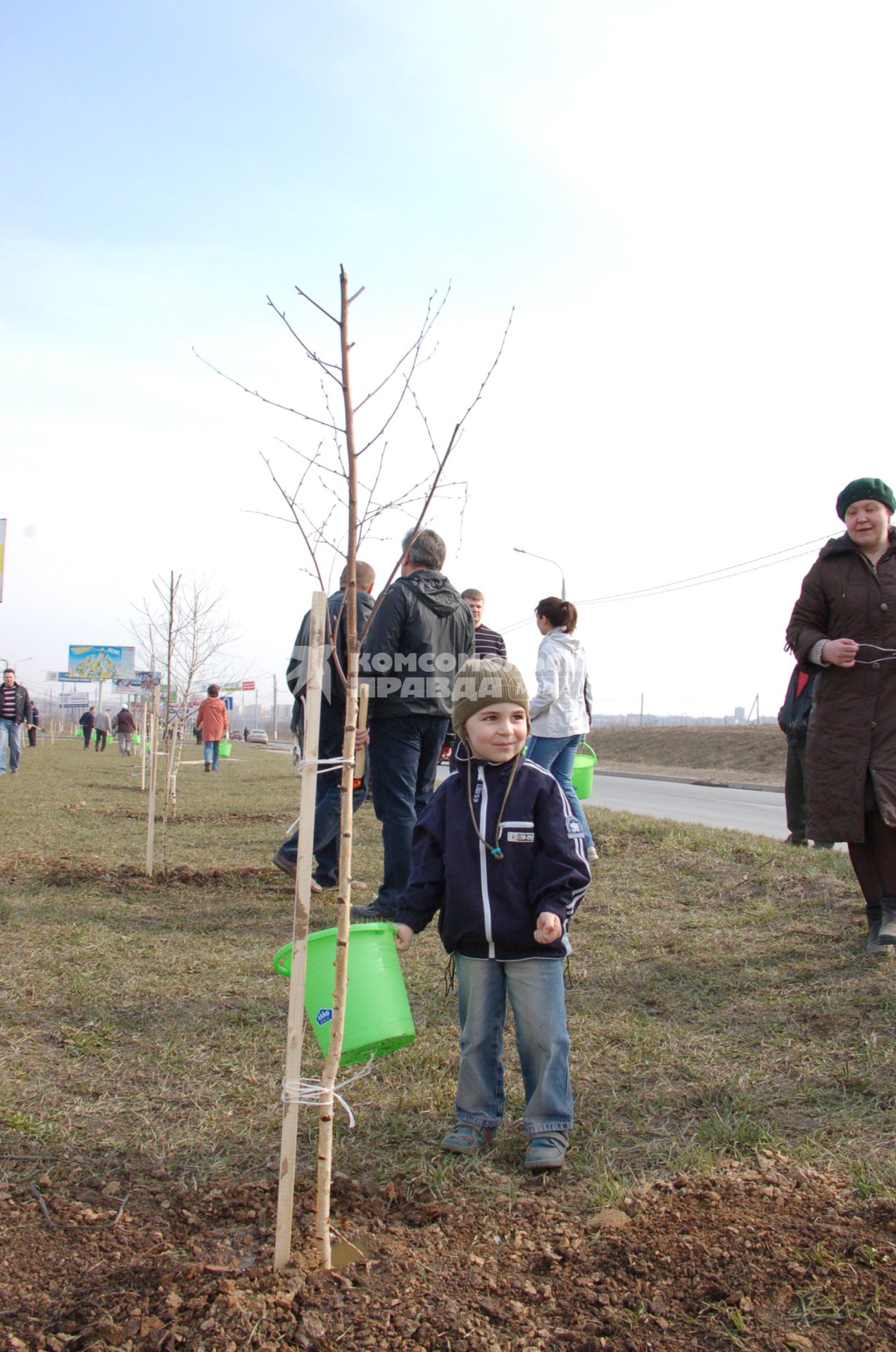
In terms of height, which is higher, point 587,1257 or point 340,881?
point 340,881

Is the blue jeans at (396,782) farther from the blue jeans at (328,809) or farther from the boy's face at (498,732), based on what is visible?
the boy's face at (498,732)

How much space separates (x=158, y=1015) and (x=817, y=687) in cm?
299

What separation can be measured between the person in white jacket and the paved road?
3.42 metres

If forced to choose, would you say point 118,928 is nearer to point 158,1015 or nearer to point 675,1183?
point 158,1015

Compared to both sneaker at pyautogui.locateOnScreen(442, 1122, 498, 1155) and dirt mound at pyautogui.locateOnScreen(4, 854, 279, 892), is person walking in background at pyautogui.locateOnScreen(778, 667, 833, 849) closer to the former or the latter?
dirt mound at pyautogui.locateOnScreen(4, 854, 279, 892)

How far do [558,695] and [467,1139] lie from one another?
3.68m

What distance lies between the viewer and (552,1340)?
169 centimetres

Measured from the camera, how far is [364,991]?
2418 mm

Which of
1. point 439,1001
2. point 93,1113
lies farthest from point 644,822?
point 93,1113

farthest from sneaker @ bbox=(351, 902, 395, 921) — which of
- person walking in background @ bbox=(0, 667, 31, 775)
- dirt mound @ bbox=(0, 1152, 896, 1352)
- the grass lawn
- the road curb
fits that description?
the road curb

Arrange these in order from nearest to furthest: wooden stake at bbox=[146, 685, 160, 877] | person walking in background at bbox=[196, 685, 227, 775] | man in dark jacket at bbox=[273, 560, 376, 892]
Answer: man in dark jacket at bbox=[273, 560, 376, 892]
wooden stake at bbox=[146, 685, 160, 877]
person walking in background at bbox=[196, 685, 227, 775]

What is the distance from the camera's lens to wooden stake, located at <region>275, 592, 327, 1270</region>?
1896mm

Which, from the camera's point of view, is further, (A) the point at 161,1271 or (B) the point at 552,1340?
(A) the point at 161,1271

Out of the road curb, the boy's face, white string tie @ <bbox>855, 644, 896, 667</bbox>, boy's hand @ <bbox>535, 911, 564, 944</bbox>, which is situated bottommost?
the road curb
